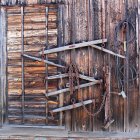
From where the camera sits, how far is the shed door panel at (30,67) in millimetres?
6543

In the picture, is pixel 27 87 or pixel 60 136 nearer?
pixel 60 136

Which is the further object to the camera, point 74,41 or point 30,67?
point 30,67

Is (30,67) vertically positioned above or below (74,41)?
below

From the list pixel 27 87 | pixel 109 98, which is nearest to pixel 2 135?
pixel 27 87

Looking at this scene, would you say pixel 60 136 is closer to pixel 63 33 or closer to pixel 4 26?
pixel 63 33

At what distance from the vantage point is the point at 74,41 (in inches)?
254

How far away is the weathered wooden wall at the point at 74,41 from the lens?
21.0ft

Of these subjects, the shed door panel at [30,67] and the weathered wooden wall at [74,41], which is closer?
the weathered wooden wall at [74,41]

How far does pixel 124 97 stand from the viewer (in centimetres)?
632

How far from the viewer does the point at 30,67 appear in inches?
260

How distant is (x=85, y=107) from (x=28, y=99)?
1292mm

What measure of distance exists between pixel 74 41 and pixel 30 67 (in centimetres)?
114

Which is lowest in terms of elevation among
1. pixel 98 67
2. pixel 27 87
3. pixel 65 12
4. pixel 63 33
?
pixel 27 87

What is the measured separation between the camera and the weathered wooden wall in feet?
21.0
